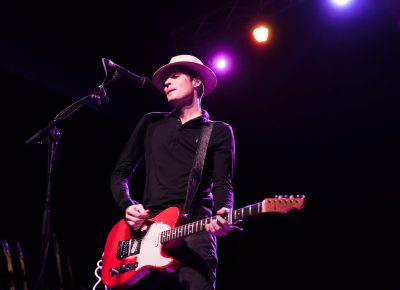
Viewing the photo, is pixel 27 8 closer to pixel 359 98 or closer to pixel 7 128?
pixel 7 128

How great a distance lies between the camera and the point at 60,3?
5.96 m

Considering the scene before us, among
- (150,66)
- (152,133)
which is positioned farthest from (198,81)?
(150,66)

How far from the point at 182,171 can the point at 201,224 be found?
22.1 inches

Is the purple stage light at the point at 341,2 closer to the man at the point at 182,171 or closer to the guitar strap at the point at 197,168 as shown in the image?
the man at the point at 182,171

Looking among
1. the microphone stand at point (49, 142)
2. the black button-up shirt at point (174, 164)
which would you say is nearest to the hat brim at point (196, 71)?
the black button-up shirt at point (174, 164)

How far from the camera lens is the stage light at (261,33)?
23.4 feet

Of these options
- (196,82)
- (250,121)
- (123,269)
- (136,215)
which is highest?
(250,121)

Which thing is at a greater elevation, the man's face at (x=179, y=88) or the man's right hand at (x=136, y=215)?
the man's face at (x=179, y=88)

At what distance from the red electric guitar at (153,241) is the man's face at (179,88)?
1050 millimetres

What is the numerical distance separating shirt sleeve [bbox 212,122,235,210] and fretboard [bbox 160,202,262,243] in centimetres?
31

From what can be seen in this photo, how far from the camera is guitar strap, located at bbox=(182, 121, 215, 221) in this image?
2.88 m

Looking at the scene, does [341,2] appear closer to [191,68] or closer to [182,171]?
[191,68]

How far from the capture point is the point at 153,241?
2773 millimetres

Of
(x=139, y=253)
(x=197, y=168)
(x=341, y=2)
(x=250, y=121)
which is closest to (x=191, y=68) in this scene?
A: (x=197, y=168)
